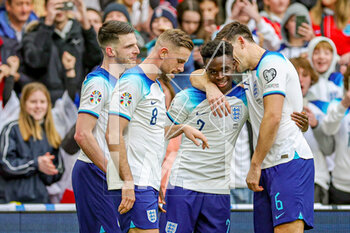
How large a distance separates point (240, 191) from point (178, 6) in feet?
9.79

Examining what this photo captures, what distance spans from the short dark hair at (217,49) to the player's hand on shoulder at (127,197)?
146 centimetres

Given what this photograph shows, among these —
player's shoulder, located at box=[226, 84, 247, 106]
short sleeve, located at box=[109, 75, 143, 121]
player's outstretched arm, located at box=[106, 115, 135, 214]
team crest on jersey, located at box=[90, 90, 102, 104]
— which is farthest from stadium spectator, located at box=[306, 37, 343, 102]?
player's outstretched arm, located at box=[106, 115, 135, 214]

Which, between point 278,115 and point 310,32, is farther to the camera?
point 310,32

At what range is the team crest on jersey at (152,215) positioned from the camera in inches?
205

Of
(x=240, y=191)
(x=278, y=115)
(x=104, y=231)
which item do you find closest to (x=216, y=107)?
(x=278, y=115)

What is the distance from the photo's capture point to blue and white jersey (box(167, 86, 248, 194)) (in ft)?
19.7

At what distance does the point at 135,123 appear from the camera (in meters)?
5.28

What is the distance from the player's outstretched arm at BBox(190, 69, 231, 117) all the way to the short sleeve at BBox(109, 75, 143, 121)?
0.84m

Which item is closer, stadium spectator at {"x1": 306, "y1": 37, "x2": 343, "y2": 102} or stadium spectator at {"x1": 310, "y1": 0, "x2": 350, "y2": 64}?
stadium spectator at {"x1": 306, "y1": 37, "x2": 343, "y2": 102}

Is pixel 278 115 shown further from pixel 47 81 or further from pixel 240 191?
pixel 47 81

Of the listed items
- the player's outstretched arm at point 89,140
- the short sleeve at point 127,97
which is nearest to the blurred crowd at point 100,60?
the player's outstretched arm at point 89,140

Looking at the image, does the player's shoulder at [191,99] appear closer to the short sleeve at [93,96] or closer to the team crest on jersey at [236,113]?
the team crest on jersey at [236,113]

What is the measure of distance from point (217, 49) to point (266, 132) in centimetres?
93

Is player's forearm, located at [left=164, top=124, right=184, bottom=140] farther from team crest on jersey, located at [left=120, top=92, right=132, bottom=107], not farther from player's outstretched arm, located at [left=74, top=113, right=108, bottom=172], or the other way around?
team crest on jersey, located at [left=120, top=92, right=132, bottom=107]
